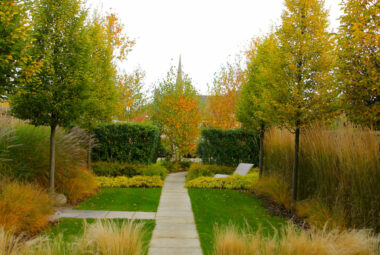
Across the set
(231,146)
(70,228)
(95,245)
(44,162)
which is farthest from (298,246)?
(231,146)

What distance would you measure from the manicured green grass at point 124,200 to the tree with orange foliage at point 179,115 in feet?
18.9

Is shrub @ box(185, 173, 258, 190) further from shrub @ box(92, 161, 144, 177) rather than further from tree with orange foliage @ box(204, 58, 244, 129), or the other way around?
tree with orange foliage @ box(204, 58, 244, 129)

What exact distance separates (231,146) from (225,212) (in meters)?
6.74

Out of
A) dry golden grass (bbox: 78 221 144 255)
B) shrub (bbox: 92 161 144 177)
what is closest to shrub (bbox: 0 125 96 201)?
shrub (bbox: 92 161 144 177)

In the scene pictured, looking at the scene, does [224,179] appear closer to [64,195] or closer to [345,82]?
[64,195]

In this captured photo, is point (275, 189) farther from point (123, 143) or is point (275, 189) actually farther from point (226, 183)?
point (123, 143)

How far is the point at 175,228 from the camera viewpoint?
645cm

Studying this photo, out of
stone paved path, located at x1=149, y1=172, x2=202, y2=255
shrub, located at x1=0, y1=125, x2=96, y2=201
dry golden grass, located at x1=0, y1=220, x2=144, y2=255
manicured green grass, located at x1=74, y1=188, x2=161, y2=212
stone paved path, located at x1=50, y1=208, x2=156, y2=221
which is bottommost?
stone paved path, located at x1=149, y1=172, x2=202, y2=255

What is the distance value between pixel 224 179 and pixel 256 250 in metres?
8.05

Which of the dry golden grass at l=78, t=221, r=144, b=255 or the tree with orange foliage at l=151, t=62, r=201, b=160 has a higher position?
the tree with orange foliage at l=151, t=62, r=201, b=160

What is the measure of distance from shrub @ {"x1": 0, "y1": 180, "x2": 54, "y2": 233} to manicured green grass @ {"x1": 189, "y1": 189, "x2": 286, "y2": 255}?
2.93 meters

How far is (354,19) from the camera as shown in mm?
5621

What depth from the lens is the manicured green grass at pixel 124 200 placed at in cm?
816

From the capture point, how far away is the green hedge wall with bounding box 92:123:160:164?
44.5ft
